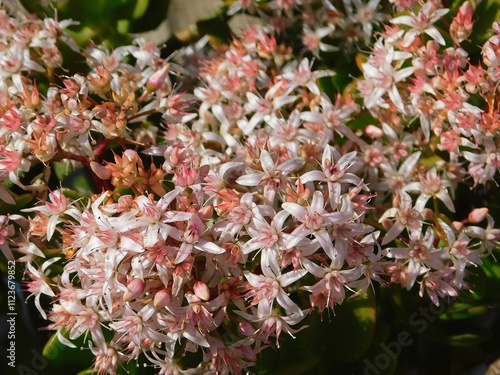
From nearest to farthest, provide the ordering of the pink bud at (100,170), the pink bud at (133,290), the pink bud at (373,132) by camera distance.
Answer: the pink bud at (133,290) < the pink bud at (100,170) < the pink bud at (373,132)

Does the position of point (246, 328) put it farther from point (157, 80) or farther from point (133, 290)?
point (157, 80)

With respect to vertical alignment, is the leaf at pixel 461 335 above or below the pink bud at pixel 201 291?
below

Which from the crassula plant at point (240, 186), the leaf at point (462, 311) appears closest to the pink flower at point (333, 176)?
the crassula plant at point (240, 186)

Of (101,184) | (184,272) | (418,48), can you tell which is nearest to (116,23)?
(101,184)

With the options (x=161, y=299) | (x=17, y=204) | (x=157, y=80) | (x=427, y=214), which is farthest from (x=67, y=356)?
(x=427, y=214)

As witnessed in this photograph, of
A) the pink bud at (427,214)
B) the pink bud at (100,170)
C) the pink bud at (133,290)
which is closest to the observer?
the pink bud at (133,290)

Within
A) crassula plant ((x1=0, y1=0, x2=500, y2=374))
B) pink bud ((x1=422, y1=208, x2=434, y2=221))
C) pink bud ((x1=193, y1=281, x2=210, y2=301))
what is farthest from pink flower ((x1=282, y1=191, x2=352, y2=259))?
pink bud ((x1=422, y1=208, x2=434, y2=221))

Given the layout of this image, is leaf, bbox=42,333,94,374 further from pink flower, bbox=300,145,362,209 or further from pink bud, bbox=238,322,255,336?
pink flower, bbox=300,145,362,209

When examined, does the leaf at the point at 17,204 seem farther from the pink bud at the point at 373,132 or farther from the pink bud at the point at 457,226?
the pink bud at the point at 457,226
